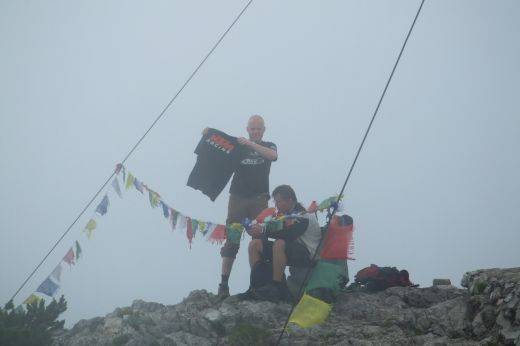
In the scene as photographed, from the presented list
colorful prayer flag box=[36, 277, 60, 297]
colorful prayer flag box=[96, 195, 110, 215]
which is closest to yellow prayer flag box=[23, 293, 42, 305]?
colorful prayer flag box=[36, 277, 60, 297]

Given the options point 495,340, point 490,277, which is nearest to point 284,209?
point 490,277

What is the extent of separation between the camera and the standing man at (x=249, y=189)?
297 inches

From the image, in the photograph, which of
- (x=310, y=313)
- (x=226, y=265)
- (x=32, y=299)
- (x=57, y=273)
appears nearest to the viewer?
(x=310, y=313)

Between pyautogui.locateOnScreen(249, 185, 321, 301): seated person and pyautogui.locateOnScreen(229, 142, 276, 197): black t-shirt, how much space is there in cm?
54

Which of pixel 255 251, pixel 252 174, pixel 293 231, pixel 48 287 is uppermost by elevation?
pixel 252 174

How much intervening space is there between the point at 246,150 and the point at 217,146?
51cm

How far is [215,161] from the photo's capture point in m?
7.80

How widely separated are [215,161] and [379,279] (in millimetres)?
3319

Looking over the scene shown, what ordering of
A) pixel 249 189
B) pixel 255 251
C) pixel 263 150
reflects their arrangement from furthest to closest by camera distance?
pixel 249 189 → pixel 263 150 → pixel 255 251

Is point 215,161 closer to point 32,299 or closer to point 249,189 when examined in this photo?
point 249,189

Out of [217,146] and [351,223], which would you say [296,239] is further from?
[217,146]

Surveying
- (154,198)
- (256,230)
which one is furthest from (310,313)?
(154,198)

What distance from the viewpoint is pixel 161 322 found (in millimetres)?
6965

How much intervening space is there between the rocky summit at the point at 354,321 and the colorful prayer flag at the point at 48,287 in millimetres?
744
